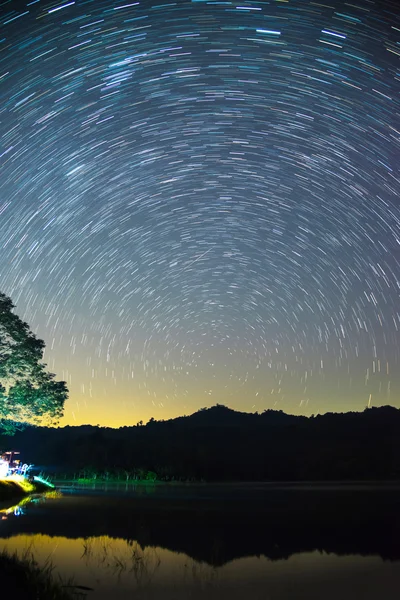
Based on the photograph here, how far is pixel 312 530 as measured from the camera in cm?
1941

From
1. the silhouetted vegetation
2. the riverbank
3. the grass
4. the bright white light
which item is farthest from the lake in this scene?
the bright white light

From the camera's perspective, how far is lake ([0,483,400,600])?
34.9 feet

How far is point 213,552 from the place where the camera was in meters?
14.4

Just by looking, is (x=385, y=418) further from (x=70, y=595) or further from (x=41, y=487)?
(x=70, y=595)

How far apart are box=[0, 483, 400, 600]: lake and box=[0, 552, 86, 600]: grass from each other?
1.41ft

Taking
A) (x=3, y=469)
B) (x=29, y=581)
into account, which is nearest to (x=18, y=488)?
(x=3, y=469)

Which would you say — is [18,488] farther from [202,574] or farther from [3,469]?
[202,574]

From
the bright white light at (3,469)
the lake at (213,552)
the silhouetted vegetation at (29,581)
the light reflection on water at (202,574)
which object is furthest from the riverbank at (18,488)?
the silhouetted vegetation at (29,581)

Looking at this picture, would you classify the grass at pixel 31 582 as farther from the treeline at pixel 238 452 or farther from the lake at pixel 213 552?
the treeline at pixel 238 452

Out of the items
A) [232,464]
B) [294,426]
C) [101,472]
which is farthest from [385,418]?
[101,472]

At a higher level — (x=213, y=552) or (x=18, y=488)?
(x=18, y=488)

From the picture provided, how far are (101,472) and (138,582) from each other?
8443 cm

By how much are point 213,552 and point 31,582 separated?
6.16 metres

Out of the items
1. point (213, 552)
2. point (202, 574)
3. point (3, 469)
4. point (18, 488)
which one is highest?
point (3, 469)
